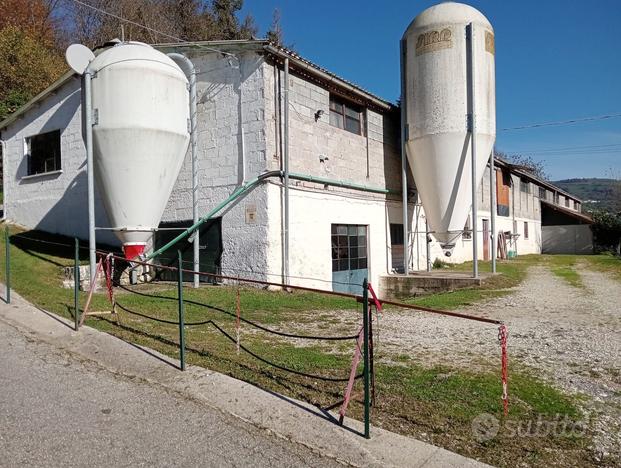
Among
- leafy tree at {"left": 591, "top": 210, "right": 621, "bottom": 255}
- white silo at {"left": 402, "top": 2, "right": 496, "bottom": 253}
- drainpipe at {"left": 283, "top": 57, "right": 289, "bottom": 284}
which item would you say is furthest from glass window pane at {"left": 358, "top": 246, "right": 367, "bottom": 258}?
leafy tree at {"left": 591, "top": 210, "right": 621, "bottom": 255}

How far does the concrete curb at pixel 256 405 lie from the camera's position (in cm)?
338

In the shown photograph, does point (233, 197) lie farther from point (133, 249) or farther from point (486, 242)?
point (486, 242)

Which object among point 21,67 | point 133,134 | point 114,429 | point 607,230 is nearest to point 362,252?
point 133,134

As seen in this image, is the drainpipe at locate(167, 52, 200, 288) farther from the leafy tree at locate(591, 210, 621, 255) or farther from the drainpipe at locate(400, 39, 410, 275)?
the leafy tree at locate(591, 210, 621, 255)

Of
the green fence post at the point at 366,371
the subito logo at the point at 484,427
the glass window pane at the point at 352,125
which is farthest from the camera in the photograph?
the glass window pane at the point at 352,125

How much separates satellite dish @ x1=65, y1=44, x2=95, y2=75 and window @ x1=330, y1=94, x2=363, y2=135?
6.21 meters

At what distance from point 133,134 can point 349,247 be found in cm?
680

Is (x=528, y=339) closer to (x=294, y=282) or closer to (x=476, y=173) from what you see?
(x=294, y=282)

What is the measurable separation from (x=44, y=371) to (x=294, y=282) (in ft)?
22.6

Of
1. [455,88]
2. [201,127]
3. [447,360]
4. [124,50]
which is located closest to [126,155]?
[124,50]

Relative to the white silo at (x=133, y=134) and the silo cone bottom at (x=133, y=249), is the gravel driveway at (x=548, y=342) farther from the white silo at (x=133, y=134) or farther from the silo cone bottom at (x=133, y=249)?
the white silo at (x=133, y=134)

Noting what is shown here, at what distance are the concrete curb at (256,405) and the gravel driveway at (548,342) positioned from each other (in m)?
1.42

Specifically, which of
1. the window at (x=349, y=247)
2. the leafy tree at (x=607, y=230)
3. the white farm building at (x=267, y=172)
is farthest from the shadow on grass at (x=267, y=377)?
the leafy tree at (x=607, y=230)

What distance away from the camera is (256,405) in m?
4.17
